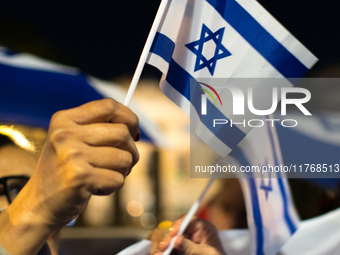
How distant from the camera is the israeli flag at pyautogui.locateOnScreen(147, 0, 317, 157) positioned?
3.26ft

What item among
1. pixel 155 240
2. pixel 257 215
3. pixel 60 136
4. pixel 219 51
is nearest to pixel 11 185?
pixel 155 240

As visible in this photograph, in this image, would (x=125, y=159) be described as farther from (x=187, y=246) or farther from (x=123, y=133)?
(x=187, y=246)

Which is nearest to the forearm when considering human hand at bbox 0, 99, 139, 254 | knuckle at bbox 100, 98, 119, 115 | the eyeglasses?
human hand at bbox 0, 99, 139, 254

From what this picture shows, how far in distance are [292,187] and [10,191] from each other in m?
4.10

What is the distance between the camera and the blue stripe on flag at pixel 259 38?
1.00 meters

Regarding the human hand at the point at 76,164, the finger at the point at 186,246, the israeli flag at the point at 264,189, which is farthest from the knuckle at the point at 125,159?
the israeli flag at the point at 264,189

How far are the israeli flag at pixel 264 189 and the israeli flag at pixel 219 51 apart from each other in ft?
1.20

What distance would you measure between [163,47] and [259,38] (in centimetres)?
30

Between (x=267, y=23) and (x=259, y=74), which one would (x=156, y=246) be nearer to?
(x=259, y=74)

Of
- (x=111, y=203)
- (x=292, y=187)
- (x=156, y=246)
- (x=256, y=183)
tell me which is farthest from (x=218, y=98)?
(x=111, y=203)

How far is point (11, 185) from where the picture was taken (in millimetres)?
1161

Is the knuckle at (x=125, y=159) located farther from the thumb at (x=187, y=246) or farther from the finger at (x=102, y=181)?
the thumb at (x=187, y=246)

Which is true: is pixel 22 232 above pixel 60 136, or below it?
below

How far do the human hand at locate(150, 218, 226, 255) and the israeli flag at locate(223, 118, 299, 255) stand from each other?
0.66ft
